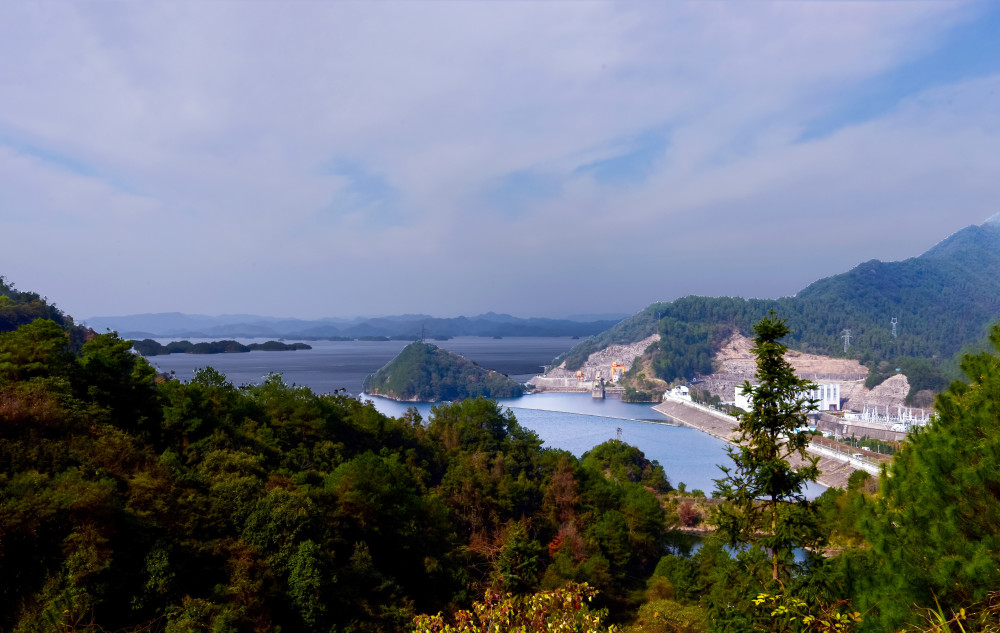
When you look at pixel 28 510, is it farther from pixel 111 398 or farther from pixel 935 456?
pixel 935 456

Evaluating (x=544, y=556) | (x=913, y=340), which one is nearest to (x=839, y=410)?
(x=913, y=340)

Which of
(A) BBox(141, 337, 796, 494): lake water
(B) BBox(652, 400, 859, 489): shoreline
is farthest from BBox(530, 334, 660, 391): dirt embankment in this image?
(B) BBox(652, 400, 859, 489): shoreline

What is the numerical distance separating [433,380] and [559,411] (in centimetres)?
1394

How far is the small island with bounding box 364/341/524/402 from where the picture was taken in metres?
60.3

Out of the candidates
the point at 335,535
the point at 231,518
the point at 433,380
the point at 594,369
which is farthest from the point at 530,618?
the point at 594,369

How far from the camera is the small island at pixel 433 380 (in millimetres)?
60344

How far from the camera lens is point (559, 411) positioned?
185 ft

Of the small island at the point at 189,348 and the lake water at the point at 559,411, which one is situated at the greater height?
the small island at the point at 189,348

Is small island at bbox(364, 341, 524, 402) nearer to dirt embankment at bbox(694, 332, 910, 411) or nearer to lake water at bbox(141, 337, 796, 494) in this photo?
lake water at bbox(141, 337, 796, 494)

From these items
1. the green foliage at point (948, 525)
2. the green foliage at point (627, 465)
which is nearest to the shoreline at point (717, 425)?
the green foliage at point (627, 465)

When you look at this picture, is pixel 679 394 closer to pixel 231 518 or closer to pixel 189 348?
pixel 189 348

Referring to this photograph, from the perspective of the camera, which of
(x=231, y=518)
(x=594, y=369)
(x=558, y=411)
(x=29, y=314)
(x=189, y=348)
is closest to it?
(x=231, y=518)

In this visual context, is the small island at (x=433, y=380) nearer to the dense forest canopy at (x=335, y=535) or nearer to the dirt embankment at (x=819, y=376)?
the dirt embankment at (x=819, y=376)

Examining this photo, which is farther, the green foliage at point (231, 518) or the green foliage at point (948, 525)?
the green foliage at point (231, 518)
